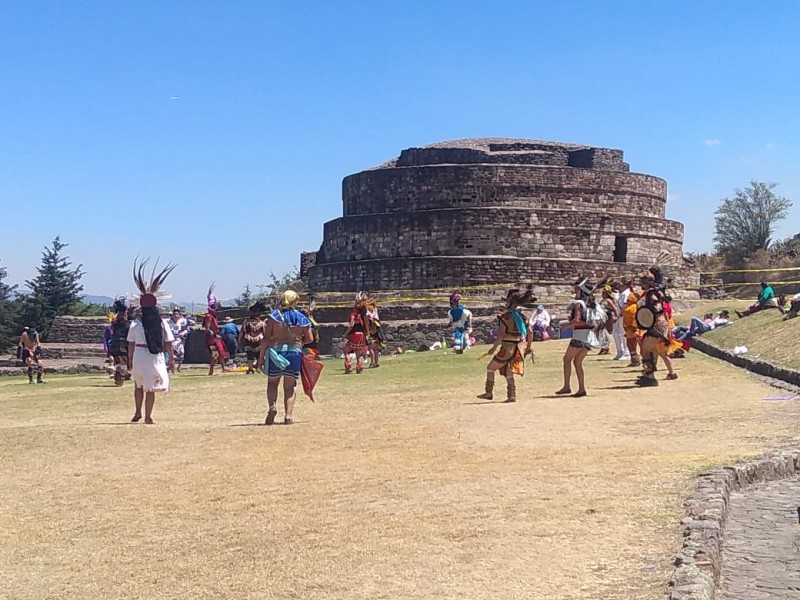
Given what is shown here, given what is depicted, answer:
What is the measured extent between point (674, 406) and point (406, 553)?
6545mm

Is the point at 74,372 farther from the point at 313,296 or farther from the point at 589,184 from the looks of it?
the point at 589,184

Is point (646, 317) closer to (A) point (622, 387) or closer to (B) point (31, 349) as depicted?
(A) point (622, 387)

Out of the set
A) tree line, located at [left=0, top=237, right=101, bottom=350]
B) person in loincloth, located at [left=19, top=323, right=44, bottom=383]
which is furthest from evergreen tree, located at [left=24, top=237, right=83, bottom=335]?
person in loincloth, located at [left=19, top=323, right=44, bottom=383]

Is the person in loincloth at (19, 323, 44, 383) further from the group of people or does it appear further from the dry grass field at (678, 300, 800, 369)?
the dry grass field at (678, 300, 800, 369)

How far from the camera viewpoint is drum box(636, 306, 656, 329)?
510 inches

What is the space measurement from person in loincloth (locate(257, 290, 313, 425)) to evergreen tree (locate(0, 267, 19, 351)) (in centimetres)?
3102

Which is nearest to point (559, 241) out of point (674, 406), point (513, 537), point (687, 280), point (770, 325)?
point (687, 280)

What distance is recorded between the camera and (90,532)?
547cm

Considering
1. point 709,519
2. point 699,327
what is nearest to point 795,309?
point 699,327

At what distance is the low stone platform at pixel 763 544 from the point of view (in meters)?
4.50

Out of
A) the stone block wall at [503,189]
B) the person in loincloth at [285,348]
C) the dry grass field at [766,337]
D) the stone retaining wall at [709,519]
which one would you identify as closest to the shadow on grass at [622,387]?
the dry grass field at [766,337]

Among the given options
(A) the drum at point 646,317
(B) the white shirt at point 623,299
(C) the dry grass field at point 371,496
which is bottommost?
(C) the dry grass field at point 371,496

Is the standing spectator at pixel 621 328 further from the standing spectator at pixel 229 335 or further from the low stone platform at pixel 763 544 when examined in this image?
the low stone platform at pixel 763 544

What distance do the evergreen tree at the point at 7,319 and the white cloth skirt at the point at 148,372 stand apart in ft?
98.2
